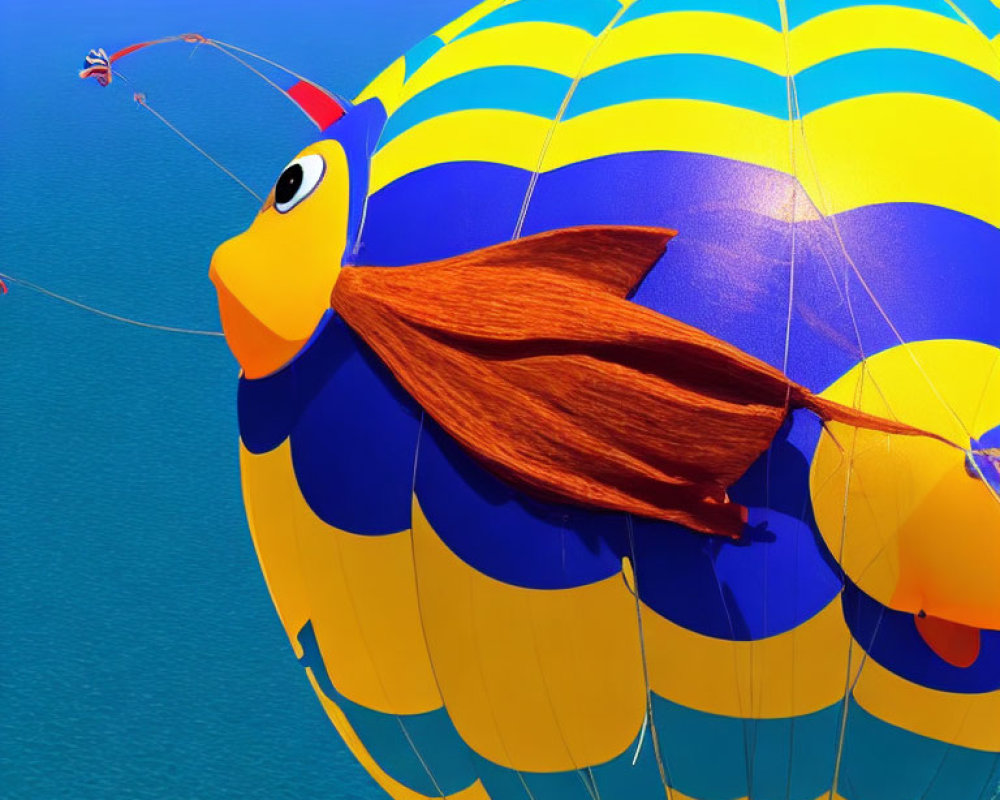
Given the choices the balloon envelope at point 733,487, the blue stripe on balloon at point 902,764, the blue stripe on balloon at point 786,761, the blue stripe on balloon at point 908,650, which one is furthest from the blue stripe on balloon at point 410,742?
the blue stripe on balloon at point 908,650

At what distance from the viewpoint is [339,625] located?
313cm

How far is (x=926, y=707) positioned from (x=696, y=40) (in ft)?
4.88

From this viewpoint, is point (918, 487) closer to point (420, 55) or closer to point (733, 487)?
point (733, 487)

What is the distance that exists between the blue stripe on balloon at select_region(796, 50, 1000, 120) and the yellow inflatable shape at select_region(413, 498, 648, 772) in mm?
1111

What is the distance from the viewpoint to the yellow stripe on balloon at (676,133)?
9.18 feet

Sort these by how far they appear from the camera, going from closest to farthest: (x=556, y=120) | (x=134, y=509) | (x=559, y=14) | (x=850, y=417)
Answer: (x=850, y=417), (x=556, y=120), (x=559, y=14), (x=134, y=509)

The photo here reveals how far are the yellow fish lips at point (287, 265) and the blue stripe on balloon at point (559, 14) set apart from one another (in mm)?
521

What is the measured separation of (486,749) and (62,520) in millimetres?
3807

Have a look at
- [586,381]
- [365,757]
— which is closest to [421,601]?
[586,381]

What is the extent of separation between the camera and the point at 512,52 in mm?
3209

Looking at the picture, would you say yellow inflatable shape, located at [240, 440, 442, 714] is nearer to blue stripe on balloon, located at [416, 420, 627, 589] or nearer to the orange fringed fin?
blue stripe on balloon, located at [416, 420, 627, 589]

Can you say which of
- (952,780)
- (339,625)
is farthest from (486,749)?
(952,780)

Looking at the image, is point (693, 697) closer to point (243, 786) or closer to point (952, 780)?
point (952, 780)

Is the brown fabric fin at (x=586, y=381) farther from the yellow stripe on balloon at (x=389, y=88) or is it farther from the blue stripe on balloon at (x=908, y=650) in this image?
the yellow stripe on balloon at (x=389, y=88)
